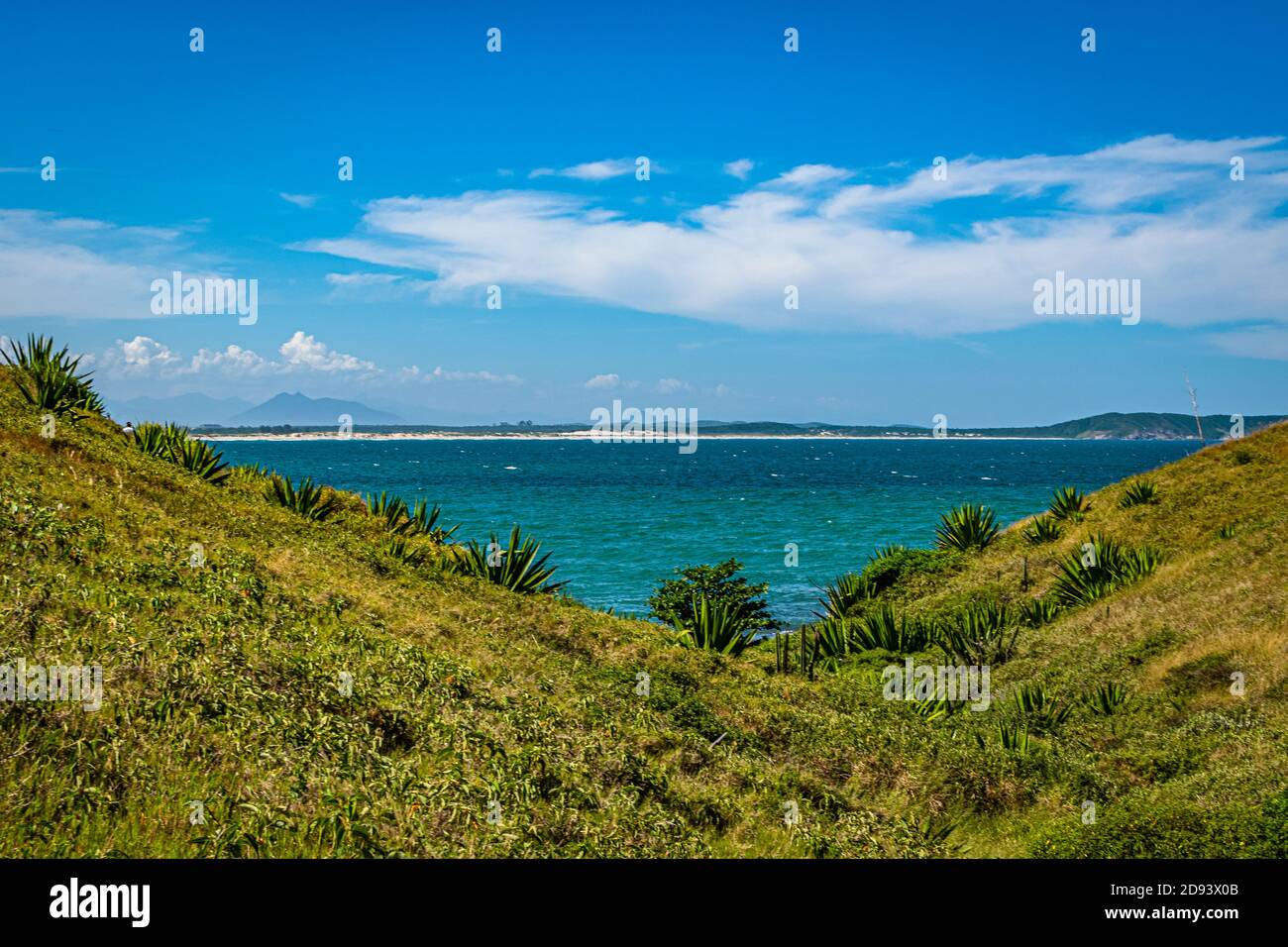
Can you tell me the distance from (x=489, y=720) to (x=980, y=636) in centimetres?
1310

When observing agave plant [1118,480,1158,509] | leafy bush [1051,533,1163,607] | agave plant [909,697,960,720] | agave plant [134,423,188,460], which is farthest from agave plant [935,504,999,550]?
agave plant [134,423,188,460]

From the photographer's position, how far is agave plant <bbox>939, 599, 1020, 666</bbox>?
55.6 feet

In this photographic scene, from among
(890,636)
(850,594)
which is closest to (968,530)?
(850,594)

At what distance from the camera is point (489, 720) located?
24.9ft

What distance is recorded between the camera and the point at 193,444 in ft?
61.0

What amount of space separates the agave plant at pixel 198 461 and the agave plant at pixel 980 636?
14.4m

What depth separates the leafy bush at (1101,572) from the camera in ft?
64.5

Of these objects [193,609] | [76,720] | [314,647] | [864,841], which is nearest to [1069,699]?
[864,841]

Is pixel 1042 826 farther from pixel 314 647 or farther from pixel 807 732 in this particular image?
pixel 314 647

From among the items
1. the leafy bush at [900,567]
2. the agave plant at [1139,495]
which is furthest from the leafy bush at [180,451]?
the agave plant at [1139,495]

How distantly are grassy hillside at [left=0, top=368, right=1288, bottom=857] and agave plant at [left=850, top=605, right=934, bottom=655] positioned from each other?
1048 mm

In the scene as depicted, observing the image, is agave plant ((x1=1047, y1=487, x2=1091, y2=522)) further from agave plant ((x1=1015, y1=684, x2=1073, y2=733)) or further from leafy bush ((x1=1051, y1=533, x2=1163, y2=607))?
agave plant ((x1=1015, y1=684, x2=1073, y2=733))

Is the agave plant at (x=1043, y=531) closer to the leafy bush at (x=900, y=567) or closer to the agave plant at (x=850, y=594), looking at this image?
the leafy bush at (x=900, y=567)
